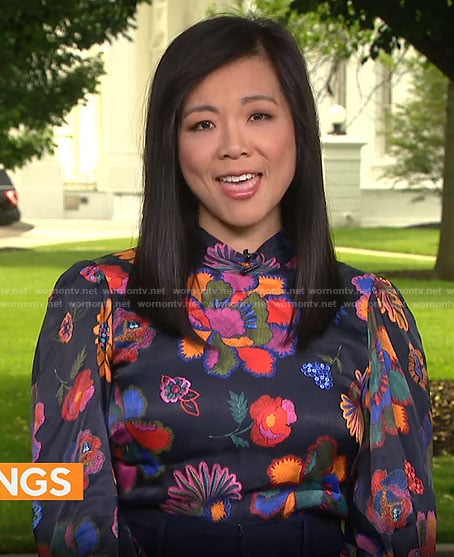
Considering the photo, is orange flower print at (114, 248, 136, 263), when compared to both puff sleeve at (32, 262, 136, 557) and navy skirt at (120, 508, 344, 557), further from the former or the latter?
navy skirt at (120, 508, 344, 557)

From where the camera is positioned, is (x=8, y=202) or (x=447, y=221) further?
(x=8, y=202)

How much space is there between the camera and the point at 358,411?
1731 mm

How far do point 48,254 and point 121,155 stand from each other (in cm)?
162

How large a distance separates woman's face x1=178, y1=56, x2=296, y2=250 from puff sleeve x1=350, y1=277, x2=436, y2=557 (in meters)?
0.23

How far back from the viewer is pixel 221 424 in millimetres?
1657

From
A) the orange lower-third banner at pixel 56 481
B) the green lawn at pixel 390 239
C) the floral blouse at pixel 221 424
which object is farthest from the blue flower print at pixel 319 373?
the green lawn at pixel 390 239

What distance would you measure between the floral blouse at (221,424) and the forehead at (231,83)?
29 centimetres

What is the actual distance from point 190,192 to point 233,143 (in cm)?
12

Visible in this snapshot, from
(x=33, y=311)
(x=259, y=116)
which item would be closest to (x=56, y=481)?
(x=259, y=116)

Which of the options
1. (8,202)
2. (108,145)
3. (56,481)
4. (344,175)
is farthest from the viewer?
(344,175)

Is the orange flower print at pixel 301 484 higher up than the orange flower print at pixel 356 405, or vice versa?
the orange flower print at pixel 356 405

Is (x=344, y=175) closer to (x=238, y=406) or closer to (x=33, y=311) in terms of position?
(x=33, y=311)

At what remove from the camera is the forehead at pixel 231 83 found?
5.80 feet

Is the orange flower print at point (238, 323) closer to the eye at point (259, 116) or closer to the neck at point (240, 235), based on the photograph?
the neck at point (240, 235)
